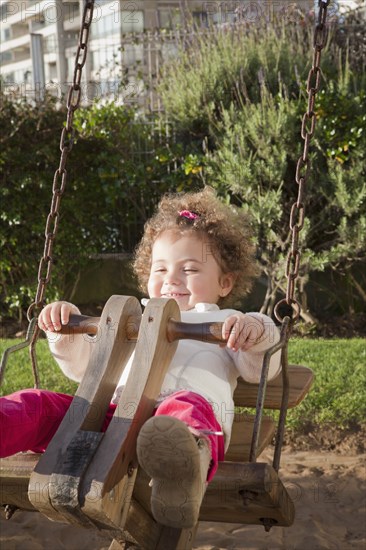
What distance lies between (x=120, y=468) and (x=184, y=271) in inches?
35.7

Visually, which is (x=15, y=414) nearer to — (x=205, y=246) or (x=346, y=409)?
(x=205, y=246)

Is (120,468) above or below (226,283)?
below

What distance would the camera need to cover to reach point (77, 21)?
1335 cm

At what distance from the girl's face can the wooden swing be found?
1.13 feet

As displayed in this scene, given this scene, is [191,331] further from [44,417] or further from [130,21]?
[130,21]

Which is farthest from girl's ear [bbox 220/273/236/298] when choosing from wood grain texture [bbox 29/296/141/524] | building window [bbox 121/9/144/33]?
building window [bbox 121/9/144/33]

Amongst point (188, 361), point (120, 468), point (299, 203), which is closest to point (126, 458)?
point (120, 468)

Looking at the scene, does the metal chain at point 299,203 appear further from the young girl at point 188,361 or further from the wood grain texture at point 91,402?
the wood grain texture at point 91,402

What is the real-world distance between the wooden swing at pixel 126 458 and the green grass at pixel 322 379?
2136mm

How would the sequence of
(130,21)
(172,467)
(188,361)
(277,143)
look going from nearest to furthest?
1. (172,467)
2. (188,361)
3. (277,143)
4. (130,21)

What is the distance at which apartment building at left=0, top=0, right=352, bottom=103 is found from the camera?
879 centimetres

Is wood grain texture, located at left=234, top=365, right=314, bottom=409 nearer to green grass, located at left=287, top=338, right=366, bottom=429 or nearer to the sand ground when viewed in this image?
the sand ground

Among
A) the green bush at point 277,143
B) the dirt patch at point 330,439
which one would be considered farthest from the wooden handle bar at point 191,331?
the green bush at point 277,143

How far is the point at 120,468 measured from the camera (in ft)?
6.70
